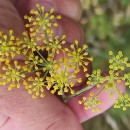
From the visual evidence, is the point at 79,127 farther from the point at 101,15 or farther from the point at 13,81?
the point at 101,15

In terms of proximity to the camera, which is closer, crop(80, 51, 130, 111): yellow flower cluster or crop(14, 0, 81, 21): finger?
crop(80, 51, 130, 111): yellow flower cluster

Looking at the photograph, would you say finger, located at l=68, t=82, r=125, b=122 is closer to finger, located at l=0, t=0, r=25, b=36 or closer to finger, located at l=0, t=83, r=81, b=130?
finger, located at l=0, t=83, r=81, b=130

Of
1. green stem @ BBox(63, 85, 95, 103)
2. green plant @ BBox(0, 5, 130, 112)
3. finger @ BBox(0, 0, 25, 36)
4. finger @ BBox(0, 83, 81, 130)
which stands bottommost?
finger @ BBox(0, 83, 81, 130)

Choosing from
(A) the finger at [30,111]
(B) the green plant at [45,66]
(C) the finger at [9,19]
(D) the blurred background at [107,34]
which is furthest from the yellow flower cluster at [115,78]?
(D) the blurred background at [107,34]

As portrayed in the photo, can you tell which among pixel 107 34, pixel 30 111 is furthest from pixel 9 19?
pixel 107 34

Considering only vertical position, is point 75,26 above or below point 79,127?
above

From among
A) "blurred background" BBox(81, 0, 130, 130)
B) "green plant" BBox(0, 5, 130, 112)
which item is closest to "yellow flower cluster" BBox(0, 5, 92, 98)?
"green plant" BBox(0, 5, 130, 112)

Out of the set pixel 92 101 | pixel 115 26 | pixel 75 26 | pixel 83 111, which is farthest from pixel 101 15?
pixel 92 101

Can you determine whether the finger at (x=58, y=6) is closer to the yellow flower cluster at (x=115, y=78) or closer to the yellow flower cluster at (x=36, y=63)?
the yellow flower cluster at (x=36, y=63)
